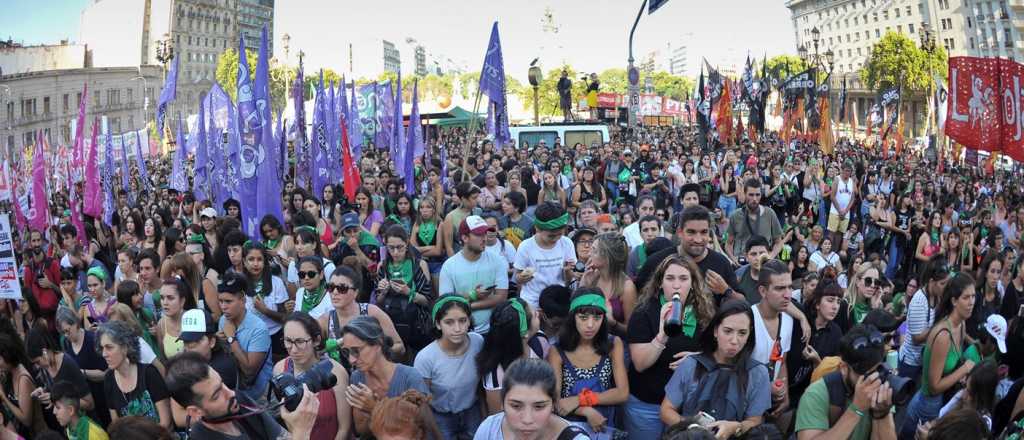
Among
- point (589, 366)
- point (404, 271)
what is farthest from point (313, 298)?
point (589, 366)

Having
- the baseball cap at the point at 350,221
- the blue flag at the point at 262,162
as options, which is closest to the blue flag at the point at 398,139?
the blue flag at the point at 262,162

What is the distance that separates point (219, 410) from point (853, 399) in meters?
2.66

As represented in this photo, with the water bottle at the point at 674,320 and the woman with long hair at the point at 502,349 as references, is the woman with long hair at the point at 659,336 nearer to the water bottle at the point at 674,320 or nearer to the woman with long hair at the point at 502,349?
the water bottle at the point at 674,320

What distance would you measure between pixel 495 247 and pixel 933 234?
24.2 ft

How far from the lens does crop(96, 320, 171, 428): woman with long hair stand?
5.18m

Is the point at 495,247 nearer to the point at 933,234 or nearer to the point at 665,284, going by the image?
the point at 665,284

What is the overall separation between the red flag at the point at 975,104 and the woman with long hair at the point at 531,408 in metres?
7.73

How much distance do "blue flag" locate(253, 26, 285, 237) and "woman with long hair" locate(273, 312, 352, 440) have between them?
21.0 feet

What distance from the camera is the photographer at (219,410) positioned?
159 inches

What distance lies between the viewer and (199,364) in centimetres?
413

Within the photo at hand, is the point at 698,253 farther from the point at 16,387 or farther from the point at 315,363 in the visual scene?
the point at 16,387

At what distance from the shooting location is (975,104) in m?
10.1

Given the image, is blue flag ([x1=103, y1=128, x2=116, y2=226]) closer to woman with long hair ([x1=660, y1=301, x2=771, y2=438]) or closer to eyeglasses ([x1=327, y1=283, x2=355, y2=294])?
eyeglasses ([x1=327, y1=283, x2=355, y2=294])

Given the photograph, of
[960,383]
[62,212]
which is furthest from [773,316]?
[62,212]
